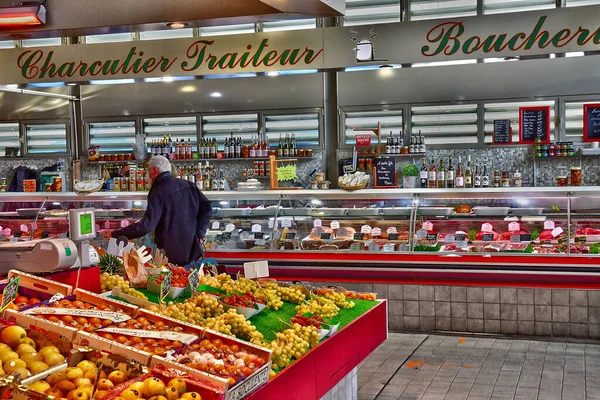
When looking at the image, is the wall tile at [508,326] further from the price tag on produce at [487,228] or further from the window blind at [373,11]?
the window blind at [373,11]

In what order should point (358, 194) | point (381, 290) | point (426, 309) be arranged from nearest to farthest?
point (426, 309), point (381, 290), point (358, 194)

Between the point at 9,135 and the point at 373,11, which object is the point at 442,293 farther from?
the point at 9,135

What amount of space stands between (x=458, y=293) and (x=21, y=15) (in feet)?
16.1

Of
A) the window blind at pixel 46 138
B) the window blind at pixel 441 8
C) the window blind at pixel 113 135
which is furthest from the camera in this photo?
the window blind at pixel 46 138

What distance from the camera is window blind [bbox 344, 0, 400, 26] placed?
35.4ft

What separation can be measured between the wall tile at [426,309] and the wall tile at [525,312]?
2.87ft

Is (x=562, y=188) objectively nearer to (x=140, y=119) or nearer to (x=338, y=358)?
(x=338, y=358)

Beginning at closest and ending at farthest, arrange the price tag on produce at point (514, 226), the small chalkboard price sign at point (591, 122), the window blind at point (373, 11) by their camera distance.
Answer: the price tag on produce at point (514, 226)
the small chalkboard price sign at point (591, 122)
the window blind at point (373, 11)

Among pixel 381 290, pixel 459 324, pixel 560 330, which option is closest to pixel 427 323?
pixel 459 324

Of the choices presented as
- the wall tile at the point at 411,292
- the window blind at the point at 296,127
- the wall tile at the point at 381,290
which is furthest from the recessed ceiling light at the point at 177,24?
the window blind at the point at 296,127

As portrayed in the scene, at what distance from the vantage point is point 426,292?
7492 millimetres

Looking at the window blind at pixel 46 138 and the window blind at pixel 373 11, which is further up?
the window blind at pixel 373 11

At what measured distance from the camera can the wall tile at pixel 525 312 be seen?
7188 millimetres

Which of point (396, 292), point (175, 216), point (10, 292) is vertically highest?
point (175, 216)
